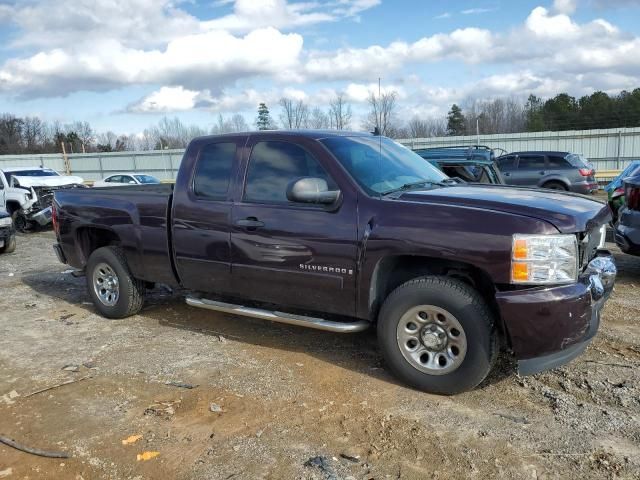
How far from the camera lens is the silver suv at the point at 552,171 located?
17031mm

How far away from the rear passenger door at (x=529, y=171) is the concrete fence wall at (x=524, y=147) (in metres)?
8.99

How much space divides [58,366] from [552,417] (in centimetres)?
401

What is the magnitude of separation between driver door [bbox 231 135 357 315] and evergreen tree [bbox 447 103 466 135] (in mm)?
46719

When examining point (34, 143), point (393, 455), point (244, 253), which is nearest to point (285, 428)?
point (393, 455)

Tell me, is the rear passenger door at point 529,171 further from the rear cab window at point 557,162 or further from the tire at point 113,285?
the tire at point 113,285

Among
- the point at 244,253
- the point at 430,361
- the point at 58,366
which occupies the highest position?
the point at 244,253

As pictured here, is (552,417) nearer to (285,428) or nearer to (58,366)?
(285,428)

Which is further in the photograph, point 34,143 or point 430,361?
point 34,143

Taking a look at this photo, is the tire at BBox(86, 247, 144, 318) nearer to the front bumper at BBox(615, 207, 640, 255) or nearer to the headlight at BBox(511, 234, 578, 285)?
the headlight at BBox(511, 234, 578, 285)

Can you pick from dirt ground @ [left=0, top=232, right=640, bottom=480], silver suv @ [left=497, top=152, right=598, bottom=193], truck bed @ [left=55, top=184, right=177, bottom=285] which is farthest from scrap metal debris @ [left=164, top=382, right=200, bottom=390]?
silver suv @ [left=497, top=152, right=598, bottom=193]

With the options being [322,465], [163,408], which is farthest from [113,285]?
[322,465]

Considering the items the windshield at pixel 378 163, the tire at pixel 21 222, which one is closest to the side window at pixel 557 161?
the windshield at pixel 378 163

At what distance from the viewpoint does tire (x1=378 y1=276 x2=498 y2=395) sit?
143 inches

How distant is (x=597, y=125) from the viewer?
30.3 metres
